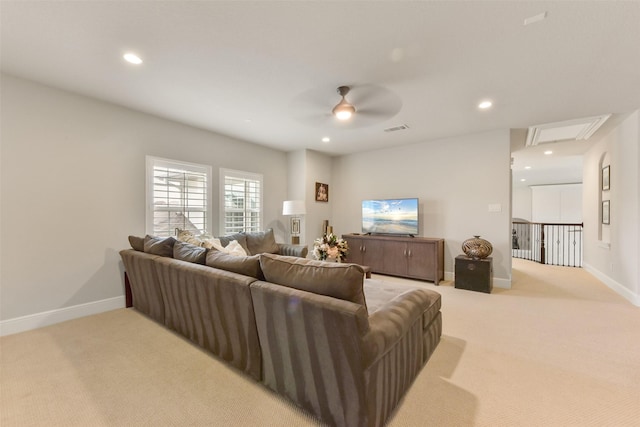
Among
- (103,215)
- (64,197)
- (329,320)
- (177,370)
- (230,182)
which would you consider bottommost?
(177,370)

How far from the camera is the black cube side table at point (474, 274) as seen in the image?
3979mm

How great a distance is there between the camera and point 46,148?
9.46 feet

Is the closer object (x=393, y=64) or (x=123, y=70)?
(x=393, y=64)

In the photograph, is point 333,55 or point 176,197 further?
point 176,197

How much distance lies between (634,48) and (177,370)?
14.7 ft

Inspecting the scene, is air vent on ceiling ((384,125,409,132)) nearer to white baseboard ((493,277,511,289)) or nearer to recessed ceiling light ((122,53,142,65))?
white baseboard ((493,277,511,289))

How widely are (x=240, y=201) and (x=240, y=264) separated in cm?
314

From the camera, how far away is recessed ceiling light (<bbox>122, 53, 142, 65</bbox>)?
234 cm

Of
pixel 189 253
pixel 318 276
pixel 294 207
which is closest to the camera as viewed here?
pixel 318 276

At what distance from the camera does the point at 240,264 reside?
6.34 ft

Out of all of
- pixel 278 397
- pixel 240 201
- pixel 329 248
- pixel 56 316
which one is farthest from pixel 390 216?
pixel 56 316

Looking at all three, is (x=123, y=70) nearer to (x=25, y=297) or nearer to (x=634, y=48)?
(x=25, y=297)

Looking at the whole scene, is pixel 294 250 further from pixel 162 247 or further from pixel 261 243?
pixel 162 247

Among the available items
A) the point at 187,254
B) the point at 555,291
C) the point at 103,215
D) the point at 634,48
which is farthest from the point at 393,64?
the point at 555,291
